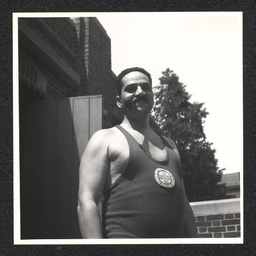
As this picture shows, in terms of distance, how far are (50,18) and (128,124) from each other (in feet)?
3.56

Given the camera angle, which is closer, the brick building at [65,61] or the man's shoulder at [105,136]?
the man's shoulder at [105,136]

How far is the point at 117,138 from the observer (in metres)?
1.95

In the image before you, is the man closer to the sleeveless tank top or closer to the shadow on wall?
the sleeveless tank top

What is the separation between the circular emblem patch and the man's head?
338mm

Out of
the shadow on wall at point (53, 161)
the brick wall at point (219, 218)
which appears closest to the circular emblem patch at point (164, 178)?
the shadow on wall at point (53, 161)

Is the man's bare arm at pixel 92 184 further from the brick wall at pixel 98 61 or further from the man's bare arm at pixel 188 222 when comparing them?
the brick wall at pixel 98 61

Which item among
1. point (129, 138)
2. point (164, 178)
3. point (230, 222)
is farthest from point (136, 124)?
point (230, 222)

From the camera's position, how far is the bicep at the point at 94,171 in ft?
6.07

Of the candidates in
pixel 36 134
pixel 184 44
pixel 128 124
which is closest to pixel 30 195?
pixel 36 134

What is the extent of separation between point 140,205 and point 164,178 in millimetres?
175

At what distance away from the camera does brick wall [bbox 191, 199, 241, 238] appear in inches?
102

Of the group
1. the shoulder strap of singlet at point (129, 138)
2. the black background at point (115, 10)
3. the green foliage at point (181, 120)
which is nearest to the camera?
Result: the shoulder strap of singlet at point (129, 138)

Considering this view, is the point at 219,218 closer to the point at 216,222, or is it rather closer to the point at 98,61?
the point at 216,222

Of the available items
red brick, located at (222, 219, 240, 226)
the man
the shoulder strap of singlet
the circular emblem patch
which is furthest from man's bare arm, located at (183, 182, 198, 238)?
red brick, located at (222, 219, 240, 226)
